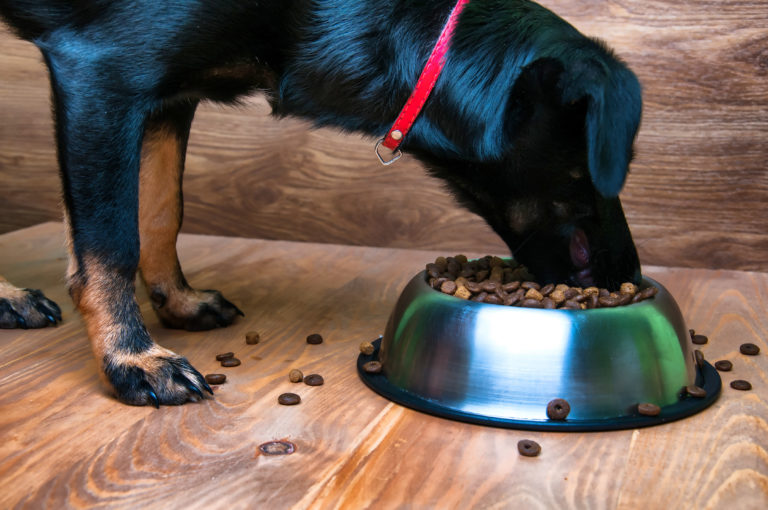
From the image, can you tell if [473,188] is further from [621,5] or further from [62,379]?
[621,5]

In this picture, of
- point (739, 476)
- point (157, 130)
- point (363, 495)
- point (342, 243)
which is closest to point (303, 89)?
point (157, 130)

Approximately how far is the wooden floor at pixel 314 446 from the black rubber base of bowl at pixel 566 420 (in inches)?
0.6

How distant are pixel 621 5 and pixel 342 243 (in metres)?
1.47

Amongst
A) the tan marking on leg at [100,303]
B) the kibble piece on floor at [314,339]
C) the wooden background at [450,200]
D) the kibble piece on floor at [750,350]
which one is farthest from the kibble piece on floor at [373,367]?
the wooden background at [450,200]

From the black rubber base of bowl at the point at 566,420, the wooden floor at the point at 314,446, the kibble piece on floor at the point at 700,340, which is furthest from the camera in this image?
the kibble piece on floor at the point at 700,340

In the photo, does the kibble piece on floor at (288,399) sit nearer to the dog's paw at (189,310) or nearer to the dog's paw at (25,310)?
the dog's paw at (189,310)

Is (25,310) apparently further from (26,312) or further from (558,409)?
(558,409)

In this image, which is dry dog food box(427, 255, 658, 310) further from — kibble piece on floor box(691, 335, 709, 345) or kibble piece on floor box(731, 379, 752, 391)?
kibble piece on floor box(691, 335, 709, 345)

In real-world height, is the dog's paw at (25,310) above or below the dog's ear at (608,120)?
below

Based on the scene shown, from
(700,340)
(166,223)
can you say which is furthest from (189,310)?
(700,340)

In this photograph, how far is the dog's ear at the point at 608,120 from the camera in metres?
1.75

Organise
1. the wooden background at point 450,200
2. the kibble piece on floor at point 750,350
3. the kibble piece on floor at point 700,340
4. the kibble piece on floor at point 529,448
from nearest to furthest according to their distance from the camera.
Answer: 1. the kibble piece on floor at point 529,448
2. the kibble piece on floor at point 750,350
3. the kibble piece on floor at point 700,340
4. the wooden background at point 450,200

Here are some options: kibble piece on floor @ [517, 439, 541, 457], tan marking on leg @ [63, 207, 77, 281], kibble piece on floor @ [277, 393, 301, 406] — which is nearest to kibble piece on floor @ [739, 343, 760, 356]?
kibble piece on floor @ [517, 439, 541, 457]

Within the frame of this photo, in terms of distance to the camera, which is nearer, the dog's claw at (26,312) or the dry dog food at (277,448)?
the dry dog food at (277,448)
